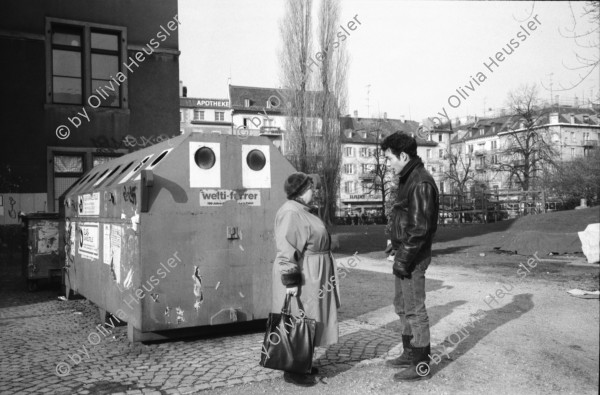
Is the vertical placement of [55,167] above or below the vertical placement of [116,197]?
above

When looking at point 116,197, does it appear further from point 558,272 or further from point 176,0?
point 176,0

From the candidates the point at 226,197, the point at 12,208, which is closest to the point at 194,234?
Result: the point at 226,197

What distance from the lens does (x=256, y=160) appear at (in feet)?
19.4

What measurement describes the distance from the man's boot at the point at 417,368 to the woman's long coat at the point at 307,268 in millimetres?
607

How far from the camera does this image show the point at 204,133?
18.4 feet

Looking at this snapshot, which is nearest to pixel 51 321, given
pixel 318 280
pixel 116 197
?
pixel 116 197

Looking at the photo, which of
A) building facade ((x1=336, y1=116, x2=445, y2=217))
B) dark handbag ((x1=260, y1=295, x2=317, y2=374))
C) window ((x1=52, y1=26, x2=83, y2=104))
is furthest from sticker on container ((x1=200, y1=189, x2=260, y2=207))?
building facade ((x1=336, y1=116, x2=445, y2=217))

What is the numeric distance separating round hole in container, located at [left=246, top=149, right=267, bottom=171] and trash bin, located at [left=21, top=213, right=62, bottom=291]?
584cm

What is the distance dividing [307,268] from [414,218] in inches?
36.4

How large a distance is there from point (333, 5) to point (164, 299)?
80.0 feet

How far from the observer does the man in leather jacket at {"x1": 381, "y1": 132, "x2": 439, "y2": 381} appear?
13.6ft

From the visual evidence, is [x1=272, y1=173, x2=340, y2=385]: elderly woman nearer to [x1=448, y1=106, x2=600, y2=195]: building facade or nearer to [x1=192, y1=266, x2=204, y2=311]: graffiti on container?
[x1=192, y1=266, x2=204, y2=311]: graffiti on container

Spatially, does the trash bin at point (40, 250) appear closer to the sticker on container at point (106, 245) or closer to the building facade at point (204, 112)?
the sticker on container at point (106, 245)

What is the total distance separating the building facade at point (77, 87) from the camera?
14.8 m
